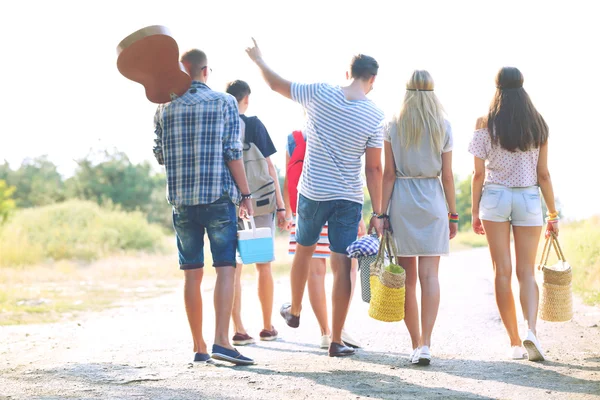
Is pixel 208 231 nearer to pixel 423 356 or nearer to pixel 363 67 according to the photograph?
pixel 363 67

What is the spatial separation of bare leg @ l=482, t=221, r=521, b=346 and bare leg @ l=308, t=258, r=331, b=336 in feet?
4.87

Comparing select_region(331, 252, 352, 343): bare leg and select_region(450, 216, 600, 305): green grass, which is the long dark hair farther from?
select_region(450, 216, 600, 305): green grass

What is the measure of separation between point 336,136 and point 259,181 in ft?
4.48

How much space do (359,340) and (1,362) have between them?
3194mm

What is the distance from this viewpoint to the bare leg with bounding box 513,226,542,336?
747 centimetres

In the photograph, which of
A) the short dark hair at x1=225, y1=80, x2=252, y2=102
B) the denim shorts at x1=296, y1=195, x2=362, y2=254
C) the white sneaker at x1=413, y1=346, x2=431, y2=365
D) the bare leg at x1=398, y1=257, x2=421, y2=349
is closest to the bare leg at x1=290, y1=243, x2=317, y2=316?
the denim shorts at x1=296, y1=195, x2=362, y2=254

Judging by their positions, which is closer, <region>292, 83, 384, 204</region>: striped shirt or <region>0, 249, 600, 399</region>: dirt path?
<region>0, 249, 600, 399</region>: dirt path

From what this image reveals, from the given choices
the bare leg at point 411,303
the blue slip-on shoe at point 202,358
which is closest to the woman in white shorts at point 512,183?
the bare leg at point 411,303

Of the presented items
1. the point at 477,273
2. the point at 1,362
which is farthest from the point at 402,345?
the point at 477,273

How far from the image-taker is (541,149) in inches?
296

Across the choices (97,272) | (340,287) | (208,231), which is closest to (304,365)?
(340,287)

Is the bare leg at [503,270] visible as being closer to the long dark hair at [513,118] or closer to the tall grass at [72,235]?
the long dark hair at [513,118]

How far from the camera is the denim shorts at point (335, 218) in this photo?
730 cm

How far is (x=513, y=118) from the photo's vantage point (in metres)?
7.36
